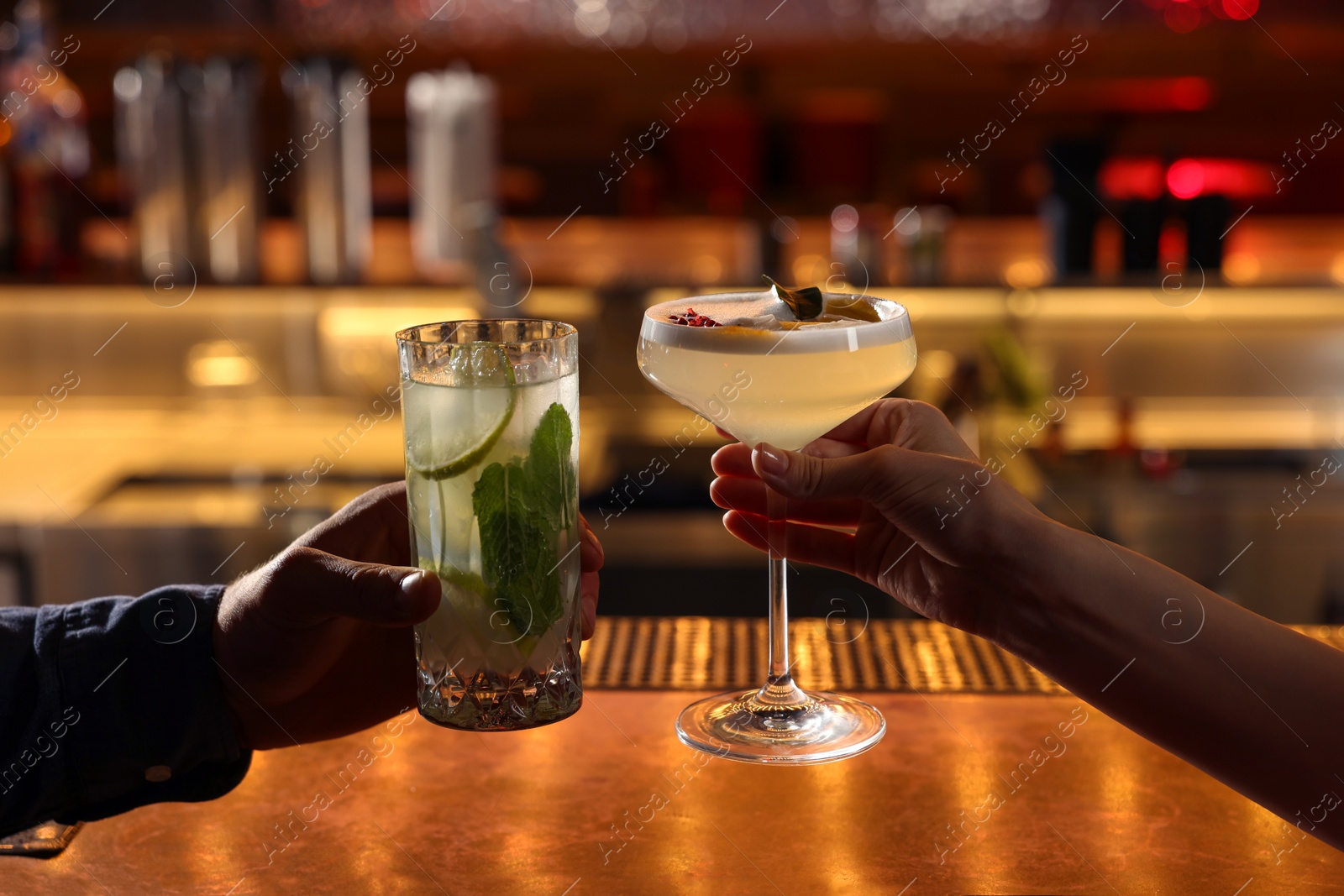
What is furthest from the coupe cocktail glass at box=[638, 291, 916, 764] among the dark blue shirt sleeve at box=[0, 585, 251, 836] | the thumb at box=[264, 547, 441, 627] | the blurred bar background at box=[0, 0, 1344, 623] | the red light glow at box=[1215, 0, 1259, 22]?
the red light glow at box=[1215, 0, 1259, 22]

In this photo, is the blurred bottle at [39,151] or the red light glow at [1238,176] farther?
the red light glow at [1238,176]

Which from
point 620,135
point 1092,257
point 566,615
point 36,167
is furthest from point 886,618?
point 36,167

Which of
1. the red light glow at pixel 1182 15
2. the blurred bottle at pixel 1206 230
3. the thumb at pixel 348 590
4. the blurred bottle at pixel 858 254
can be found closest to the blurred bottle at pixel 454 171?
the blurred bottle at pixel 858 254

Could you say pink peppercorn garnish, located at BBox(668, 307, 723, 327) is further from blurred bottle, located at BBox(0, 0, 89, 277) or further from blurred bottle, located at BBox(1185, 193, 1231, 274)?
blurred bottle, located at BBox(0, 0, 89, 277)

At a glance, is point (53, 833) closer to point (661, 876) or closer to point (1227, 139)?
point (661, 876)

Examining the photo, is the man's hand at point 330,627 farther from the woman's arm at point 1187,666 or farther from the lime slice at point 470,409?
the woman's arm at point 1187,666

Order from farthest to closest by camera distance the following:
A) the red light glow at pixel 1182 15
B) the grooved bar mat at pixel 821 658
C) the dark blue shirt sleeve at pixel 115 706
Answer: the red light glow at pixel 1182 15, the grooved bar mat at pixel 821 658, the dark blue shirt sleeve at pixel 115 706
